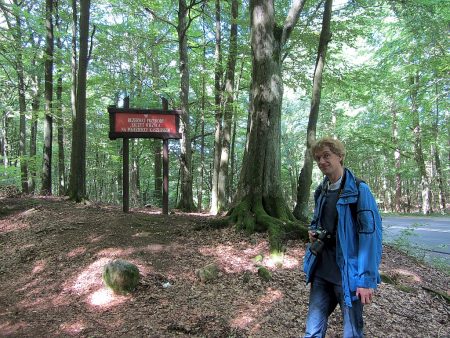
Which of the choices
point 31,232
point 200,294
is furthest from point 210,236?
point 31,232

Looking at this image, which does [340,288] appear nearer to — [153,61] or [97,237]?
[97,237]

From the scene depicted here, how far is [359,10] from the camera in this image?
11547 millimetres

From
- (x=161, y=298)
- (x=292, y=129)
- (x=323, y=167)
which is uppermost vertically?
(x=292, y=129)

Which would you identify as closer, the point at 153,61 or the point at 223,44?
the point at 223,44

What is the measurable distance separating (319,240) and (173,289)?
2879 millimetres

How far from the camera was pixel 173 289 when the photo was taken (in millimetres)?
4926

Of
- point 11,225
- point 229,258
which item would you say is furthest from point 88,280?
point 11,225

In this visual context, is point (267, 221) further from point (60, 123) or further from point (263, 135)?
point (60, 123)

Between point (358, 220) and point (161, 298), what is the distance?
3.20m

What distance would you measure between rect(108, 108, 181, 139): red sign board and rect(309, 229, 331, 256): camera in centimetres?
715

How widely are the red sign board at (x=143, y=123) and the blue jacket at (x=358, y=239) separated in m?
7.37

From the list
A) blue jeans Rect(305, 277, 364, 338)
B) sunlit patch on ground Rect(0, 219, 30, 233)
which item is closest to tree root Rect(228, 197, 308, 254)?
blue jeans Rect(305, 277, 364, 338)

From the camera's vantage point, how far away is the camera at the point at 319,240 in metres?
2.74

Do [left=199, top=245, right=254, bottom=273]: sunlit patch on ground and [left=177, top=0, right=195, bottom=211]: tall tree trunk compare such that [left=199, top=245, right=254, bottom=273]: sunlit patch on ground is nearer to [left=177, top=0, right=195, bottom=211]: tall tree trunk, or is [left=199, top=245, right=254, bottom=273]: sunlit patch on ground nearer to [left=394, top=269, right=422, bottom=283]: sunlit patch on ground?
[left=394, top=269, right=422, bottom=283]: sunlit patch on ground
